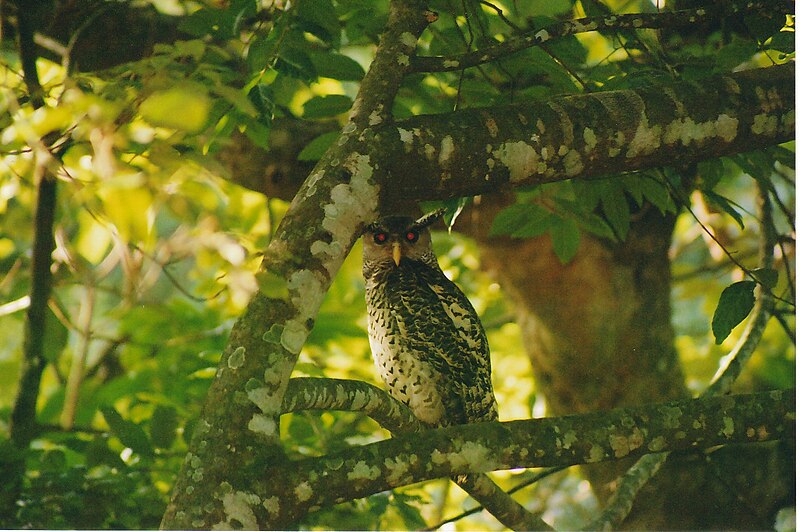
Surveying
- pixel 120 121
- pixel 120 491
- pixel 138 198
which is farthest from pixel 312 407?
pixel 120 491

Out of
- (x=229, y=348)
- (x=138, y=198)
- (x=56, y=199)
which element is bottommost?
(x=138, y=198)

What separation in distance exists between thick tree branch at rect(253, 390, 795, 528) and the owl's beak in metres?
1.31

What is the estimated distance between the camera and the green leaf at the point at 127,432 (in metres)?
2.04

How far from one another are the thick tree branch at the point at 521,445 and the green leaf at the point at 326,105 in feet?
2.97

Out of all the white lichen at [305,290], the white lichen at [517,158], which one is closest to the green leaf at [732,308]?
the white lichen at [517,158]

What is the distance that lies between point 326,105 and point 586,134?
687 millimetres

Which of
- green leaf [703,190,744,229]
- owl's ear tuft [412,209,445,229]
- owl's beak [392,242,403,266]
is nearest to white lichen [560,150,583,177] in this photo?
green leaf [703,190,744,229]

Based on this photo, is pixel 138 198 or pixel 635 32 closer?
pixel 138 198

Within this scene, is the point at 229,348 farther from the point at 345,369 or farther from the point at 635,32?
the point at 345,369

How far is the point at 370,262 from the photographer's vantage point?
2996 mm

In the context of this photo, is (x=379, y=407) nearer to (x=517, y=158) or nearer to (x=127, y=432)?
(x=517, y=158)

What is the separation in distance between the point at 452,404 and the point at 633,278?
1119 millimetres

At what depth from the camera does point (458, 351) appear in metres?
2.50

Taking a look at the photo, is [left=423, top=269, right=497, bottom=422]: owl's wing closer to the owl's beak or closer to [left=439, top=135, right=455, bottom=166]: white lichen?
the owl's beak
